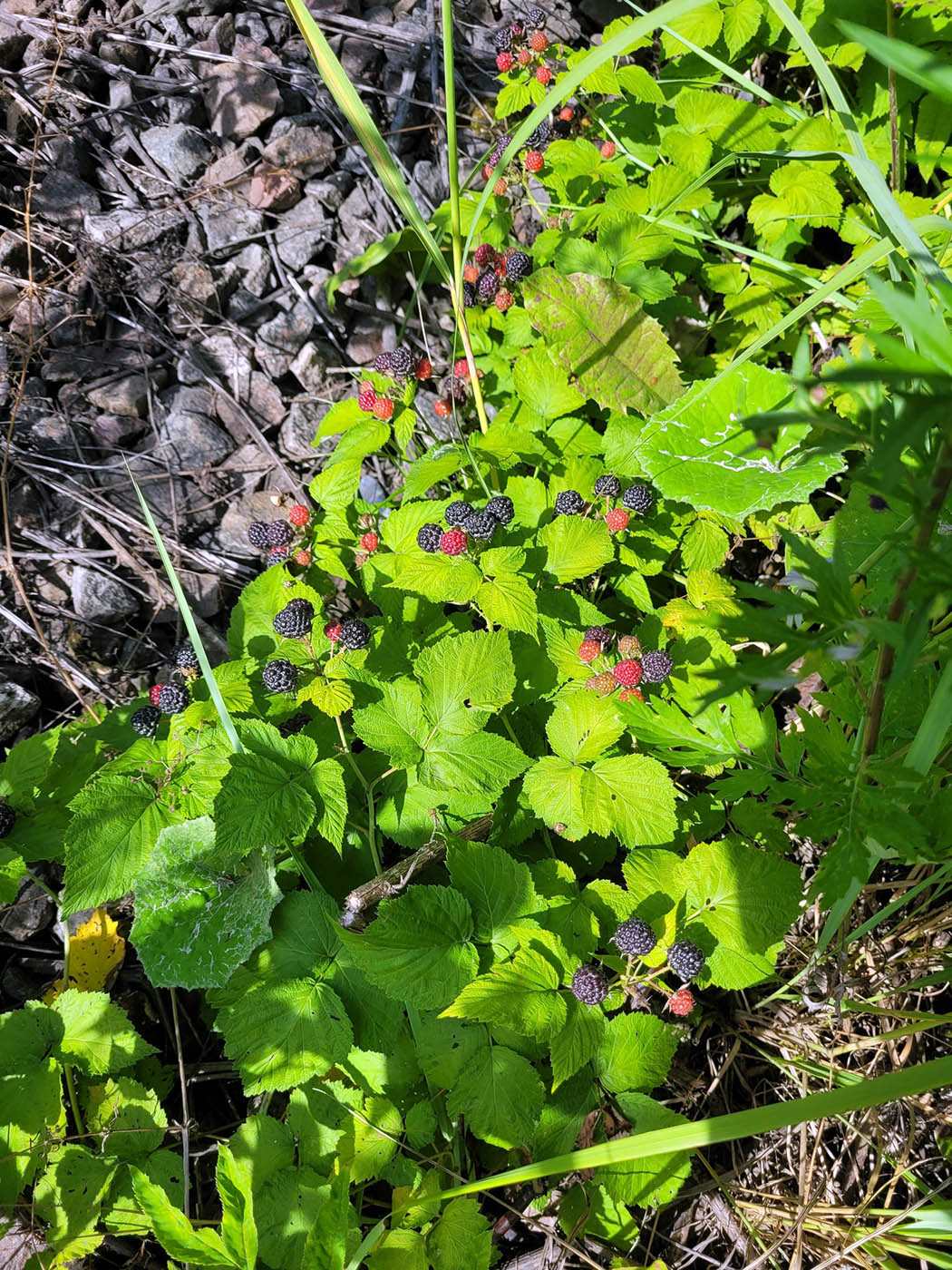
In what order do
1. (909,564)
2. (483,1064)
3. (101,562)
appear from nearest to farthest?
(909,564) → (483,1064) → (101,562)

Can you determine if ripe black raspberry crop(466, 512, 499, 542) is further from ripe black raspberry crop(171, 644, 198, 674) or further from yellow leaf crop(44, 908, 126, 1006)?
yellow leaf crop(44, 908, 126, 1006)

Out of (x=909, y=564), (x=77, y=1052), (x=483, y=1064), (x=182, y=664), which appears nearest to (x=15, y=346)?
(x=182, y=664)

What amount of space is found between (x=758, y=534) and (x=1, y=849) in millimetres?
1939

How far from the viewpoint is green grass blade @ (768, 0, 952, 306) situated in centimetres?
104

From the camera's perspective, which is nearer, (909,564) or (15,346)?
(909,564)

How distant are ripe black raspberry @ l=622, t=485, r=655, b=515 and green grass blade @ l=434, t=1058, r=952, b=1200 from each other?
4.06ft

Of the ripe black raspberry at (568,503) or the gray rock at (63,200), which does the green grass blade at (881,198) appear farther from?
the gray rock at (63,200)

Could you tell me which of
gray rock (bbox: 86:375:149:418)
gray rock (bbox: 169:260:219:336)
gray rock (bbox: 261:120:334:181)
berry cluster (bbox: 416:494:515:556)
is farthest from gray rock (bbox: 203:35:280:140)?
berry cluster (bbox: 416:494:515:556)

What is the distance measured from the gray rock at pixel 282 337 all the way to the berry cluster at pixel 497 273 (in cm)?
73

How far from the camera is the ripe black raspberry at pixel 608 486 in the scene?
194 centimetres

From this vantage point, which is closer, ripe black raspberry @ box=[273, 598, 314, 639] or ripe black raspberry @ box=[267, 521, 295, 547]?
ripe black raspberry @ box=[273, 598, 314, 639]

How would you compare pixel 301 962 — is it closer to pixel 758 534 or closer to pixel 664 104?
pixel 758 534

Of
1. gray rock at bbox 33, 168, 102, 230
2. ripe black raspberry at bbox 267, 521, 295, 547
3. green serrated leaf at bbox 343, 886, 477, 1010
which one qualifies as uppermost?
gray rock at bbox 33, 168, 102, 230

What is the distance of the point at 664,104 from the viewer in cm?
259
